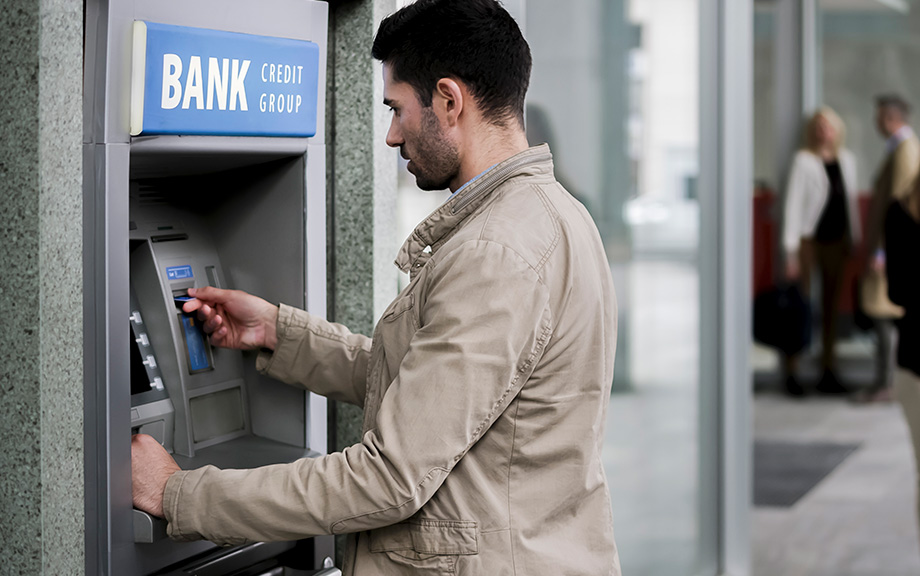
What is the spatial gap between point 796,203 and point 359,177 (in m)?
6.55

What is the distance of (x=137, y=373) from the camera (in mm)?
1727

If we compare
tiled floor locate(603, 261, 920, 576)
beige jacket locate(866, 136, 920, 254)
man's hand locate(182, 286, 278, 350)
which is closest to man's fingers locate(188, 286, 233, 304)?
man's hand locate(182, 286, 278, 350)

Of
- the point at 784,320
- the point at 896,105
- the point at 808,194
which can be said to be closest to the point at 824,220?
the point at 808,194

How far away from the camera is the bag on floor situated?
806 centimetres

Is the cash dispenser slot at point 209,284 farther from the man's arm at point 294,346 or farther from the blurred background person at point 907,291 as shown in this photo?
the blurred background person at point 907,291

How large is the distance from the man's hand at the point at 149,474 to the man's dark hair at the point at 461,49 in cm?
68

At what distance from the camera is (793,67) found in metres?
8.70

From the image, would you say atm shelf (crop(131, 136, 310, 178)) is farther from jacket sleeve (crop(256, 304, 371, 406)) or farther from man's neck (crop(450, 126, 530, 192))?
man's neck (crop(450, 126, 530, 192))

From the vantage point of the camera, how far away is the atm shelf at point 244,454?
1785 millimetres

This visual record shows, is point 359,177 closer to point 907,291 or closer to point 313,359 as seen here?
point 313,359

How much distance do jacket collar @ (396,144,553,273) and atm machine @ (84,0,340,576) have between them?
1.23ft

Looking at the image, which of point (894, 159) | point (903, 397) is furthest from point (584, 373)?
point (894, 159)

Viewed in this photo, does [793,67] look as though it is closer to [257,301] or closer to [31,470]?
[257,301]

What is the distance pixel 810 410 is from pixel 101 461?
23.1 ft
